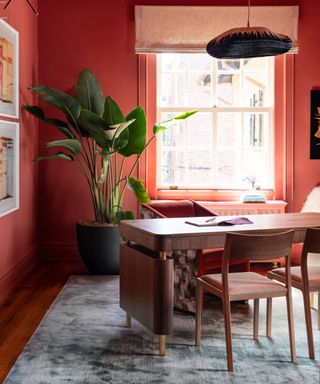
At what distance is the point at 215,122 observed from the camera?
7.18m

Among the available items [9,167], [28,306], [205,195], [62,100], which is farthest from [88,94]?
[28,306]

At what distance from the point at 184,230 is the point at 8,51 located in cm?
250

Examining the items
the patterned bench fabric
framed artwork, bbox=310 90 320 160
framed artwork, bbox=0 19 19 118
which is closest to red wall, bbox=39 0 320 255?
framed artwork, bbox=310 90 320 160

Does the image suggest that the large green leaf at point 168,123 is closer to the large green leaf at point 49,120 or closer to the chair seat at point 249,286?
the large green leaf at point 49,120

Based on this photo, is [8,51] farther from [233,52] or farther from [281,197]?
[281,197]

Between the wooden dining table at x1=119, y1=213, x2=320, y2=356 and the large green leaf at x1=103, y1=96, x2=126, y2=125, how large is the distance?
1.89 m

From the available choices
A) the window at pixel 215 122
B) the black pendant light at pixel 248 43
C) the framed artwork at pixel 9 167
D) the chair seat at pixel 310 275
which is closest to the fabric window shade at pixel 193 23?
the window at pixel 215 122

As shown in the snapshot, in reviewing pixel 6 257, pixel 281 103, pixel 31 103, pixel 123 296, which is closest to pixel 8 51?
pixel 31 103

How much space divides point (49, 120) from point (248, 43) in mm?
2621

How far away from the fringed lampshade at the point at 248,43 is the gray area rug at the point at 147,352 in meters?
2.04

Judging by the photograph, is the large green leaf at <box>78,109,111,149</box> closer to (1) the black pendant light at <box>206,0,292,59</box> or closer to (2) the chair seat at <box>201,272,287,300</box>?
(1) the black pendant light at <box>206,0,292,59</box>

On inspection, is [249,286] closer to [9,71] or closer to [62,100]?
[9,71]

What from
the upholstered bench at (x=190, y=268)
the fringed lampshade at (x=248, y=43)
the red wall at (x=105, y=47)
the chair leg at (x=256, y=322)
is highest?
the red wall at (x=105, y=47)

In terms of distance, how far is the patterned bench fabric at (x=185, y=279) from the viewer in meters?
4.85
